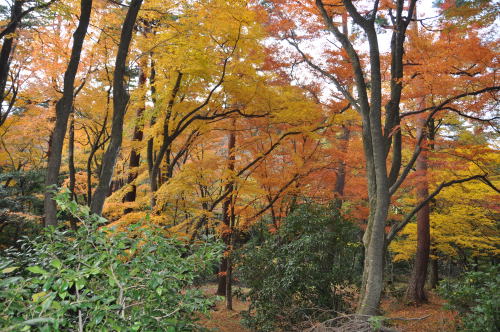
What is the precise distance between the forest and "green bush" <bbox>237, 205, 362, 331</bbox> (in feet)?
0.12

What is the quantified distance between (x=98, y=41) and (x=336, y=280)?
7.87 m

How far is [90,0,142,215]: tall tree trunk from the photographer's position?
14.4ft

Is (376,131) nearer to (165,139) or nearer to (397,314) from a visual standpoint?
(165,139)

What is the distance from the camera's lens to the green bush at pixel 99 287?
73.0 inches

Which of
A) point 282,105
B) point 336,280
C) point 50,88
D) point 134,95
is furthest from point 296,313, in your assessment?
point 50,88

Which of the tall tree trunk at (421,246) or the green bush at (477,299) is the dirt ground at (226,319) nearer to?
the green bush at (477,299)

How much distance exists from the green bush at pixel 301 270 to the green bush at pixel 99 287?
13.4ft

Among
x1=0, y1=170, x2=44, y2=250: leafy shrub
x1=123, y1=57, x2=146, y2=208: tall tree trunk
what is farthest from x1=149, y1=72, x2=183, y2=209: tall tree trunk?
x1=0, y1=170, x2=44, y2=250: leafy shrub

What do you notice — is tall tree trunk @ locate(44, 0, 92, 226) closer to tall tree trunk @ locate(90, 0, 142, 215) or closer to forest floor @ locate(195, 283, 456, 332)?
tall tree trunk @ locate(90, 0, 142, 215)

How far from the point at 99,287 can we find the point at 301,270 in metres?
4.53

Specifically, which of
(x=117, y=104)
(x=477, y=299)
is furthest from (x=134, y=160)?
(x=477, y=299)

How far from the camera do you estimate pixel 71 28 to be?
28.8 ft

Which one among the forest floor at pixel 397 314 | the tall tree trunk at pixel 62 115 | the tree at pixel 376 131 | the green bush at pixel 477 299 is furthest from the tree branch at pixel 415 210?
the tall tree trunk at pixel 62 115

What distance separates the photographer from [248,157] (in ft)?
36.8
